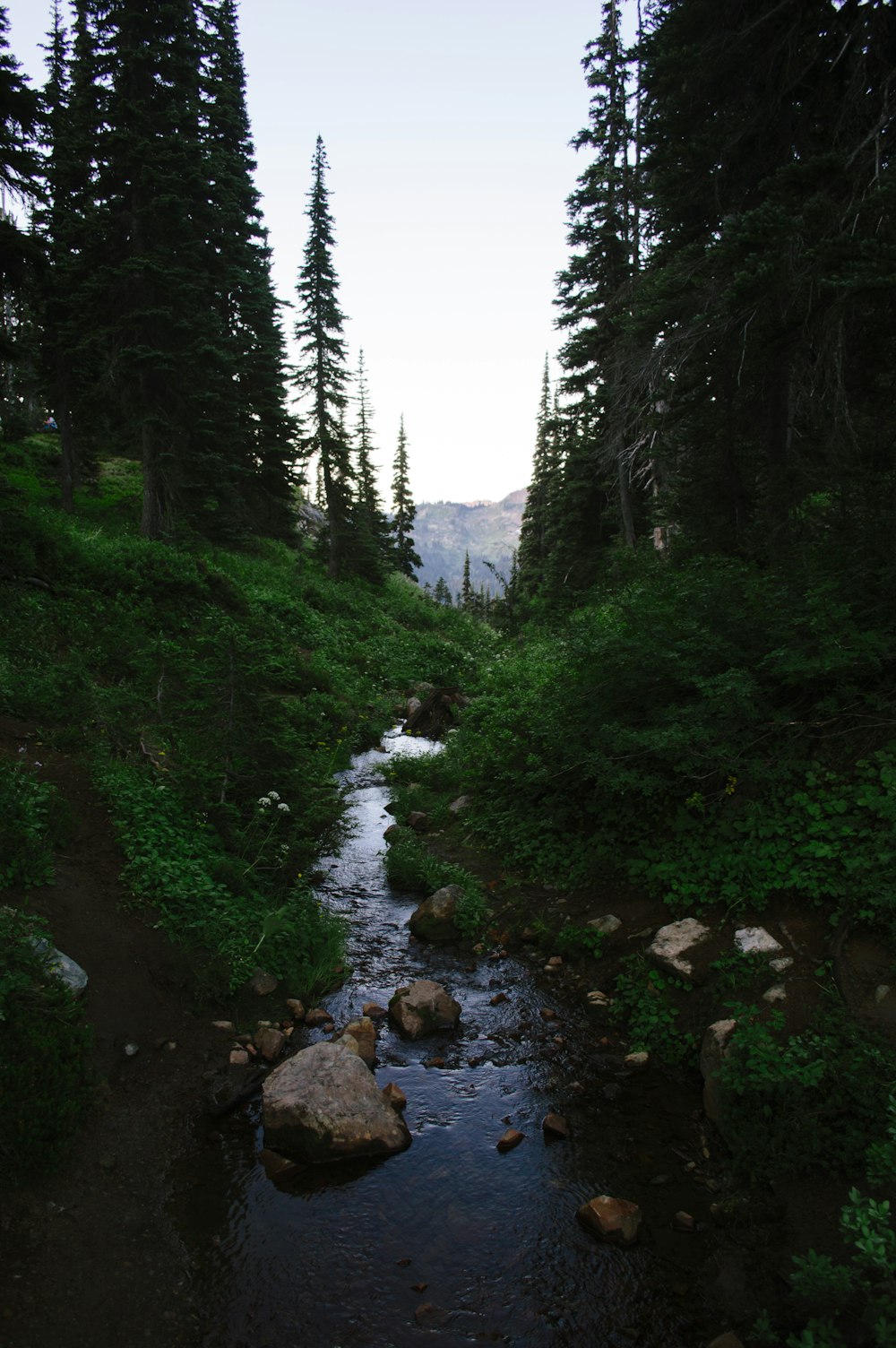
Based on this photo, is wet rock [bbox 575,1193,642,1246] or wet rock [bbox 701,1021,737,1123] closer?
wet rock [bbox 575,1193,642,1246]

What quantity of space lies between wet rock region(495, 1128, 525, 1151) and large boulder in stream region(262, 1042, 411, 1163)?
0.70m

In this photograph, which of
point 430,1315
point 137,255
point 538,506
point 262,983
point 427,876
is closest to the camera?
point 430,1315

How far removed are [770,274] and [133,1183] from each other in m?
9.96

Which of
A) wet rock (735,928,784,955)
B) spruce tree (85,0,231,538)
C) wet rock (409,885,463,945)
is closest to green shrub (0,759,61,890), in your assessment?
wet rock (409,885,463,945)

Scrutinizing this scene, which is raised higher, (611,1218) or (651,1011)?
(651,1011)

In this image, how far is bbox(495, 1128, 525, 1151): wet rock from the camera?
206 inches

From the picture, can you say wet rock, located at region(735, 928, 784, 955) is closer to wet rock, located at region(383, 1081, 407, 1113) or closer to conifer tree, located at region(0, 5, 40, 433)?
wet rock, located at region(383, 1081, 407, 1113)

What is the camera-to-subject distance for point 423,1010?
6.62 m

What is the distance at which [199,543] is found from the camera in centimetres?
2394

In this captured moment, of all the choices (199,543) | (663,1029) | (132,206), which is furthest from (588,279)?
(663,1029)

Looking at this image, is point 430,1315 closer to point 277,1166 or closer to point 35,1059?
point 277,1166

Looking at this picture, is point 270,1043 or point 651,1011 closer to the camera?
point 270,1043

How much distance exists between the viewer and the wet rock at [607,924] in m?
7.43

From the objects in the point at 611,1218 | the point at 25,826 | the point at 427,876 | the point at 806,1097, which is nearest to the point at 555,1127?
the point at 611,1218
